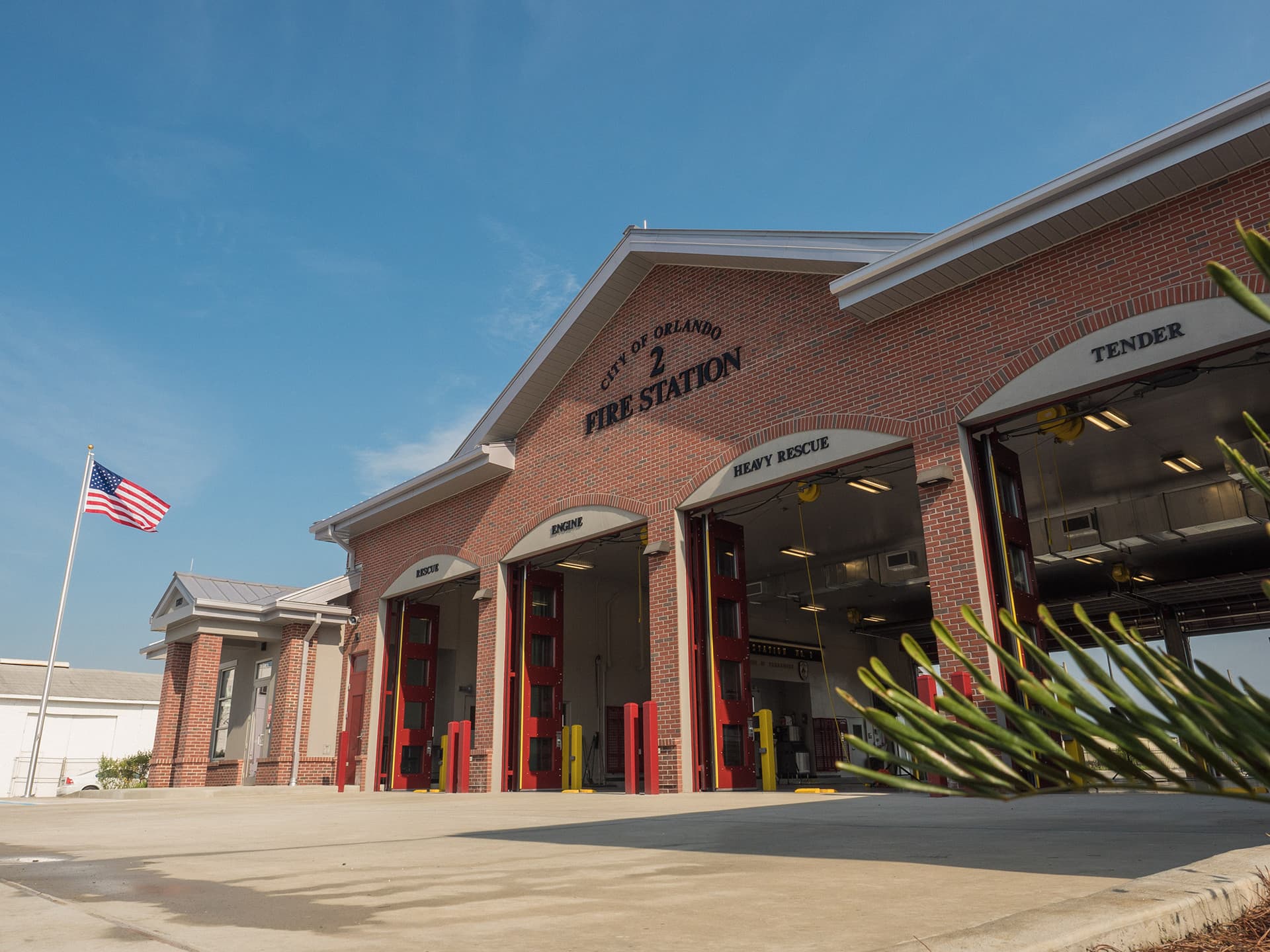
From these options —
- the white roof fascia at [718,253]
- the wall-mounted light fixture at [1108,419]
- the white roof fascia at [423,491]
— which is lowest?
the wall-mounted light fixture at [1108,419]

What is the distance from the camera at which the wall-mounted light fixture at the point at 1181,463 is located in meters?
16.3

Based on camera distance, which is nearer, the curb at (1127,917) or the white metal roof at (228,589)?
the curb at (1127,917)

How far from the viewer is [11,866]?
5.13m

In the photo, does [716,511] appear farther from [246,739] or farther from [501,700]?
[246,739]

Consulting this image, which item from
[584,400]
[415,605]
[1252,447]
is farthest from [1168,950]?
[415,605]

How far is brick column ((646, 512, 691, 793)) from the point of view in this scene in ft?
43.8

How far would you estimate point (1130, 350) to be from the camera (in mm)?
9742

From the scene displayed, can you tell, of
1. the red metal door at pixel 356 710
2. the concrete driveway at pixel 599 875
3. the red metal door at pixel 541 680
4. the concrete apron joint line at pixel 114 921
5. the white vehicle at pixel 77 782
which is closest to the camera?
the concrete apron joint line at pixel 114 921

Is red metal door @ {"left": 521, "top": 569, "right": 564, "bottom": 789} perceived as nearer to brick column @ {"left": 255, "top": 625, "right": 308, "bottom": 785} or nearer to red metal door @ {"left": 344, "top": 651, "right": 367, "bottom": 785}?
red metal door @ {"left": 344, "top": 651, "right": 367, "bottom": 785}

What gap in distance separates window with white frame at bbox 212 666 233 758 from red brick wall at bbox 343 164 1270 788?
10213 millimetres

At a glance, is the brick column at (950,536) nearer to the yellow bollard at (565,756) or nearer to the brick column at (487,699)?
the yellow bollard at (565,756)

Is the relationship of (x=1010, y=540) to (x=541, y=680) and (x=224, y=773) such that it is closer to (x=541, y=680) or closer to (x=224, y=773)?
(x=541, y=680)

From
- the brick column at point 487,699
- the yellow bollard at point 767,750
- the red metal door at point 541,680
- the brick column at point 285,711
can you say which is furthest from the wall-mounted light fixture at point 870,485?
the brick column at point 285,711

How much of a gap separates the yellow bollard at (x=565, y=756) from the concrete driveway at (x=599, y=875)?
8268mm
